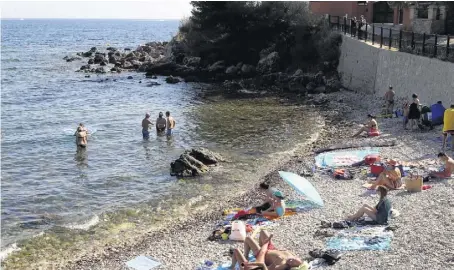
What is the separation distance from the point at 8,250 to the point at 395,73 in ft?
70.3

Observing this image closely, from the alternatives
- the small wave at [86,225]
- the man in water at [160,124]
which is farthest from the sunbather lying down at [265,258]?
the man in water at [160,124]

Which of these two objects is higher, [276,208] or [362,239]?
[362,239]

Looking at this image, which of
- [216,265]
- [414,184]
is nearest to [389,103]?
[414,184]

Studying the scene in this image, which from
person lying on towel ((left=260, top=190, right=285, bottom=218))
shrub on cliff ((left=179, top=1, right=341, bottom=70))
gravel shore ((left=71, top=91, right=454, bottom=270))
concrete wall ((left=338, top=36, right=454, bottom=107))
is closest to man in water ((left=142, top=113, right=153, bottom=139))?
gravel shore ((left=71, top=91, right=454, bottom=270))

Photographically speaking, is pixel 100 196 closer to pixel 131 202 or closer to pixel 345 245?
pixel 131 202

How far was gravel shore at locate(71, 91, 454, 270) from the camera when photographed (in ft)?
33.6

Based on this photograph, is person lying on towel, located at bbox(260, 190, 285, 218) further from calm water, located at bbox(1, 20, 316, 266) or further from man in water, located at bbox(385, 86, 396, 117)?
man in water, located at bbox(385, 86, 396, 117)

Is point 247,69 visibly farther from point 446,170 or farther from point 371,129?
point 446,170

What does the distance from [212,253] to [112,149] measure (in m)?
12.6

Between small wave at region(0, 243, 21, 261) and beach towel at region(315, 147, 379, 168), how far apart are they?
10.0m

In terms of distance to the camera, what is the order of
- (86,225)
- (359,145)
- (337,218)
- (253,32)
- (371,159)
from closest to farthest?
(337,218) < (86,225) < (371,159) < (359,145) < (253,32)

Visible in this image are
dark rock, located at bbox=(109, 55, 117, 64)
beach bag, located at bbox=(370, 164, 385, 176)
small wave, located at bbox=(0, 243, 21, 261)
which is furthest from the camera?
dark rock, located at bbox=(109, 55, 117, 64)

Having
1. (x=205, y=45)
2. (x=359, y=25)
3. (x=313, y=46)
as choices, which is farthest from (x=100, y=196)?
(x=205, y=45)

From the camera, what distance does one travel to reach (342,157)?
60.8ft
